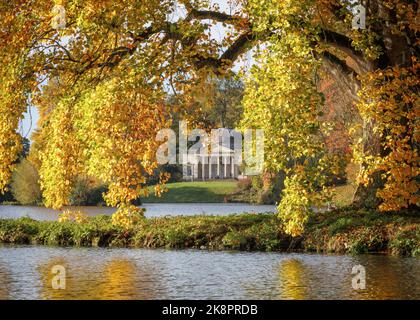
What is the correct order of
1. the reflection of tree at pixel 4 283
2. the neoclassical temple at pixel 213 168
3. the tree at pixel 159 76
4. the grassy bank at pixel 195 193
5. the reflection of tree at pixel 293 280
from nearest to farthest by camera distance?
the reflection of tree at pixel 4 283 < the reflection of tree at pixel 293 280 < the tree at pixel 159 76 < the grassy bank at pixel 195 193 < the neoclassical temple at pixel 213 168

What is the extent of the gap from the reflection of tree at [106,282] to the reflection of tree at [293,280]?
2.76 meters

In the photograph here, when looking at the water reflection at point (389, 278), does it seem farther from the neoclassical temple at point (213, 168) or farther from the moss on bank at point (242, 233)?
the neoclassical temple at point (213, 168)

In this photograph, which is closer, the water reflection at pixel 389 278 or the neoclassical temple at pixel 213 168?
the water reflection at pixel 389 278

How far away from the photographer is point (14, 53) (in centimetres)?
2139

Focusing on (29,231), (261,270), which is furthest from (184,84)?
(29,231)

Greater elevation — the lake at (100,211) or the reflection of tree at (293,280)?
the lake at (100,211)

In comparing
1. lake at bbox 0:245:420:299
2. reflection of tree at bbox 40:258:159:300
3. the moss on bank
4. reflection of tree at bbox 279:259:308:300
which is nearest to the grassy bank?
the moss on bank

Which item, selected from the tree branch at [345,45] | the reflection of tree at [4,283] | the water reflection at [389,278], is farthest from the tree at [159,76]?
the reflection of tree at [4,283]

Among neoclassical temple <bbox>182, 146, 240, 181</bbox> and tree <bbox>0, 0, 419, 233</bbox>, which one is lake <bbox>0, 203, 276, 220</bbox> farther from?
neoclassical temple <bbox>182, 146, 240, 181</bbox>

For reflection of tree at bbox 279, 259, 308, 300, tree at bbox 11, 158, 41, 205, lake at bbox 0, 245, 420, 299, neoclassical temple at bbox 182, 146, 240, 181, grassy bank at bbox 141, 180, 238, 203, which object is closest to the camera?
reflection of tree at bbox 279, 259, 308, 300

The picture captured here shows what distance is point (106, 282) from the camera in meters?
17.7

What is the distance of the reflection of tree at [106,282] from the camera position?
1563 centimetres

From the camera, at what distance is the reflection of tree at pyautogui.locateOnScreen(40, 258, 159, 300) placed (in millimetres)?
15633

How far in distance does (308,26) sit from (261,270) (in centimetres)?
621
